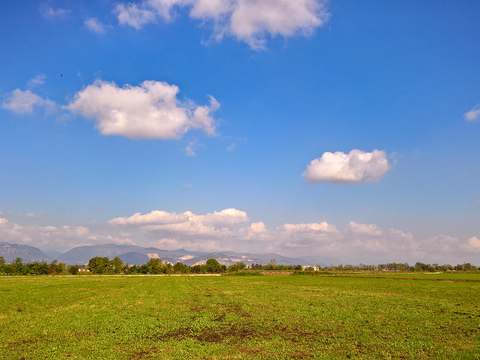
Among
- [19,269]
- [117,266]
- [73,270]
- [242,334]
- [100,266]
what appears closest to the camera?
[242,334]

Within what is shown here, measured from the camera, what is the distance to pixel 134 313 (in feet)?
77.8

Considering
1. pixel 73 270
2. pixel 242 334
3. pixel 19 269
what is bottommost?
pixel 73 270

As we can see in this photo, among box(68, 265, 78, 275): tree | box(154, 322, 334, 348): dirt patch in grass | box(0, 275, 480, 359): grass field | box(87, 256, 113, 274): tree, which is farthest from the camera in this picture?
box(87, 256, 113, 274): tree

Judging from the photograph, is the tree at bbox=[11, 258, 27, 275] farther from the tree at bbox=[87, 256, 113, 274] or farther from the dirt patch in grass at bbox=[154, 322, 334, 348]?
the dirt patch in grass at bbox=[154, 322, 334, 348]

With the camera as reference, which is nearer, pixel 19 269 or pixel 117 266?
pixel 19 269

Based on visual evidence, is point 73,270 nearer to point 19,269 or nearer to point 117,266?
point 117,266

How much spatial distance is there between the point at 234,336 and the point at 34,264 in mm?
193011

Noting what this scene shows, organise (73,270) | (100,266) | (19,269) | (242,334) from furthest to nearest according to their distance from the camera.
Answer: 1. (100,266)
2. (73,270)
3. (19,269)
4. (242,334)

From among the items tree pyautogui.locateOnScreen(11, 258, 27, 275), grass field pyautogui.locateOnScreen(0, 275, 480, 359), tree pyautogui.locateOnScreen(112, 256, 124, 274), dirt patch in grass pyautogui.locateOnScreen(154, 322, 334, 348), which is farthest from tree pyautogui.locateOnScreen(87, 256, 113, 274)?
dirt patch in grass pyautogui.locateOnScreen(154, 322, 334, 348)

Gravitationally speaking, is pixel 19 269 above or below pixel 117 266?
above

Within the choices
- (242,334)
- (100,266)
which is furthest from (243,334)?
(100,266)

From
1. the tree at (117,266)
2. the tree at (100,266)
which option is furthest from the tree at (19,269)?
the tree at (117,266)

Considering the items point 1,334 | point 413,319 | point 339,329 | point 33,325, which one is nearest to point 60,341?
point 1,334

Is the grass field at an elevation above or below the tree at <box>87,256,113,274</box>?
above
